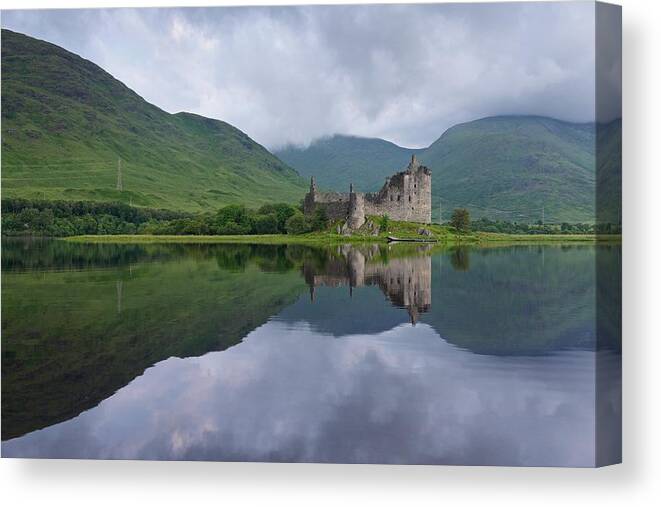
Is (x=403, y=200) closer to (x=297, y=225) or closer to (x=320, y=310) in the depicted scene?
(x=297, y=225)

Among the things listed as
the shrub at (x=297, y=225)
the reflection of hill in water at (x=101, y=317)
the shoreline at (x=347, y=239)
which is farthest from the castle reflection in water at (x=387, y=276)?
the shrub at (x=297, y=225)

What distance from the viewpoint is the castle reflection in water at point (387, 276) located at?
16.1m

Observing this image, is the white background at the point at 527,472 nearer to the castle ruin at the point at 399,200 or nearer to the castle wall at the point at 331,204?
the castle ruin at the point at 399,200

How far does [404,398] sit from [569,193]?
83152 mm

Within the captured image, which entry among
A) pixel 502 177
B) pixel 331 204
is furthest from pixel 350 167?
pixel 502 177

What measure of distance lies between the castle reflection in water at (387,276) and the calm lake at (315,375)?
266 mm

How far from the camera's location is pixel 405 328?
12523 mm

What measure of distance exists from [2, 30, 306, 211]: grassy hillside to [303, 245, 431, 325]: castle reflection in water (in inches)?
276

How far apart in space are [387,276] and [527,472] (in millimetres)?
13993

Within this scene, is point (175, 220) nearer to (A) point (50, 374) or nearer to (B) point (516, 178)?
(A) point (50, 374)

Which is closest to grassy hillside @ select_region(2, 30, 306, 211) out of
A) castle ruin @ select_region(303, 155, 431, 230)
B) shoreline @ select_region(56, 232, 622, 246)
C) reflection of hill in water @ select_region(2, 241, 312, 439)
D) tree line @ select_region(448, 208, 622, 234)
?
reflection of hill in water @ select_region(2, 241, 312, 439)

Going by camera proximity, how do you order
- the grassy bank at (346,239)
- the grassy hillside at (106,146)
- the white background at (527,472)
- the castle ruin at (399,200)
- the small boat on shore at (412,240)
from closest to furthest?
the white background at (527,472)
the grassy hillside at (106,146)
the grassy bank at (346,239)
the small boat on shore at (412,240)
the castle ruin at (399,200)

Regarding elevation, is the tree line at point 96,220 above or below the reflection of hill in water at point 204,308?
above

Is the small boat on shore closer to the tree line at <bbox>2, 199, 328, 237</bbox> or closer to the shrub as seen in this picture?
the shrub
